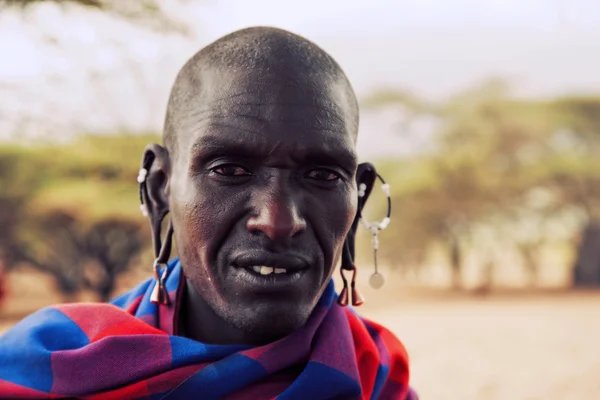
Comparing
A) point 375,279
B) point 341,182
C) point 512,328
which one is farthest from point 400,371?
point 512,328

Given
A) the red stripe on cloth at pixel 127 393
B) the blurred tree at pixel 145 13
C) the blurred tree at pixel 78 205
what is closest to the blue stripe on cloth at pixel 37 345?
the red stripe on cloth at pixel 127 393

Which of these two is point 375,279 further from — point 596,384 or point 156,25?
point 596,384

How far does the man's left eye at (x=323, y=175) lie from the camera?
161 cm

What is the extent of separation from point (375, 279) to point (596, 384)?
20.8 feet

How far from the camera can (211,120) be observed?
159 centimetres

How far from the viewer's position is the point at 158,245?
1820mm

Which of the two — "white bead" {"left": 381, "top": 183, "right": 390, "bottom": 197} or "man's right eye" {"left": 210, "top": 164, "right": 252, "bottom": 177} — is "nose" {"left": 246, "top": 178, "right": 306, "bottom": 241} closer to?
"man's right eye" {"left": 210, "top": 164, "right": 252, "bottom": 177}

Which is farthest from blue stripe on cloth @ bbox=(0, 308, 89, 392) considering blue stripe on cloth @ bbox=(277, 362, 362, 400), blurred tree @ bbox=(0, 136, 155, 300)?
blurred tree @ bbox=(0, 136, 155, 300)

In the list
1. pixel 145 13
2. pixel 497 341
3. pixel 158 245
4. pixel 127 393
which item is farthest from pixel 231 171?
pixel 497 341

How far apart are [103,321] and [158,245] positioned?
259 mm

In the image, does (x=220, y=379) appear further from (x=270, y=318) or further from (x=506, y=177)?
(x=506, y=177)

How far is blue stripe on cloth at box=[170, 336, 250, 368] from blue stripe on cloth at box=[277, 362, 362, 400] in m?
0.17

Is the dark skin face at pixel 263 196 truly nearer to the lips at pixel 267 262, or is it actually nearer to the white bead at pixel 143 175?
the lips at pixel 267 262

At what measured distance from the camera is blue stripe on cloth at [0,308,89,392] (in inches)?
62.3
